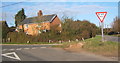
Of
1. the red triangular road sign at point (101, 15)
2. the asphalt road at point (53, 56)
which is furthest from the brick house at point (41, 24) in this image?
the asphalt road at point (53, 56)

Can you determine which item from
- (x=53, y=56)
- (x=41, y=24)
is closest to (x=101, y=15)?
(x=53, y=56)

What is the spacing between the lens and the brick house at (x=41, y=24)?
4529cm

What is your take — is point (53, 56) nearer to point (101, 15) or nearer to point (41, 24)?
point (101, 15)

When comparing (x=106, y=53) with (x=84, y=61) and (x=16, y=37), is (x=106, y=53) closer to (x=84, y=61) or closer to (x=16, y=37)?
(x=84, y=61)

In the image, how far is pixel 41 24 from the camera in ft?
152

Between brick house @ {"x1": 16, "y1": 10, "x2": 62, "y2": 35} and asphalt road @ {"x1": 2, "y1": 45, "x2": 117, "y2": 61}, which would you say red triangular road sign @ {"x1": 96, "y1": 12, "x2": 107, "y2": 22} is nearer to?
asphalt road @ {"x1": 2, "y1": 45, "x2": 117, "y2": 61}

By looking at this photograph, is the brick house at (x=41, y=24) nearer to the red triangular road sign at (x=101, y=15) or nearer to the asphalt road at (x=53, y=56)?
the red triangular road sign at (x=101, y=15)

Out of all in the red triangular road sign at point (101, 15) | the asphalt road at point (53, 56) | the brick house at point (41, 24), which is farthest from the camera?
the brick house at point (41, 24)

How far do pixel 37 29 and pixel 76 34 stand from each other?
1140cm

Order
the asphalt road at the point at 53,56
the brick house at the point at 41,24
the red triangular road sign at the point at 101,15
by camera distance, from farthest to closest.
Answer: the brick house at the point at 41,24, the red triangular road sign at the point at 101,15, the asphalt road at the point at 53,56

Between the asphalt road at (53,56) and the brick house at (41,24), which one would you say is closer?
the asphalt road at (53,56)

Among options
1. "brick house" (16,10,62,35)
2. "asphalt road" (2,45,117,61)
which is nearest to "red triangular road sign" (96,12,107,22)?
"asphalt road" (2,45,117,61)

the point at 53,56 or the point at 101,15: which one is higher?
the point at 101,15

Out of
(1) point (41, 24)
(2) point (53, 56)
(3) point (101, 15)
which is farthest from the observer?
(1) point (41, 24)
